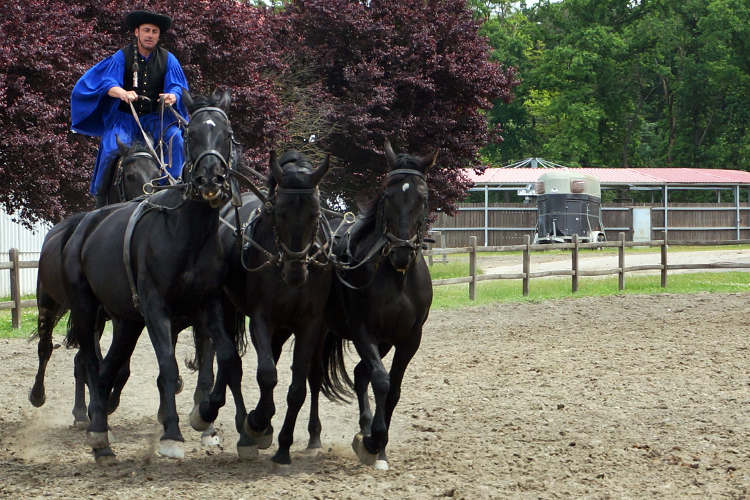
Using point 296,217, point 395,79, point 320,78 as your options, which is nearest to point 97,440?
point 296,217

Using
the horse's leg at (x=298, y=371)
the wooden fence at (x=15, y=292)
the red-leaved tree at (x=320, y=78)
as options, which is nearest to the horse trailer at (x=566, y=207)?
the red-leaved tree at (x=320, y=78)

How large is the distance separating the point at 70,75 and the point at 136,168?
26.3 feet

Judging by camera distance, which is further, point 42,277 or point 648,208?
point 648,208

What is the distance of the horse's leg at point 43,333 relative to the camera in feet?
27.0

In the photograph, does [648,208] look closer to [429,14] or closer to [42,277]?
[429,14]

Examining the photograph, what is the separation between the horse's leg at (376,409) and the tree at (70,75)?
956cm

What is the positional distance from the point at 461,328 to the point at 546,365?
4.04 m

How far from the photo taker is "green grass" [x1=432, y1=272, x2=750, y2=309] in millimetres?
19078

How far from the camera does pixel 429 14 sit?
21453 millimetres

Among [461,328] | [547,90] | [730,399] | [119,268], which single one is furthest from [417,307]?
[547,90]

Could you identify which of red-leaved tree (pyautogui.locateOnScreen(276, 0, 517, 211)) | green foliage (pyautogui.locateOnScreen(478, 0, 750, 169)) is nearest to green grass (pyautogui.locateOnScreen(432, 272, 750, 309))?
red-leaved tree (pyautogui.locateOnScreen(276, 0, 517, 211))

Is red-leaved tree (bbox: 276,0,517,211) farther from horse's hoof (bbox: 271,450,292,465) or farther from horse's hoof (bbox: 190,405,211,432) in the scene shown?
horse's hoof (bbox: 271,450,292,465)

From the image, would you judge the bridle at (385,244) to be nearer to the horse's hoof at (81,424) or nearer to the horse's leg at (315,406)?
the horse's leg at (315,406)

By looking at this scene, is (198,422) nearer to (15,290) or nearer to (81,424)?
(81,424)
